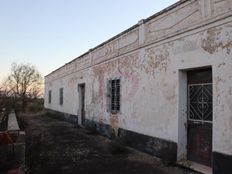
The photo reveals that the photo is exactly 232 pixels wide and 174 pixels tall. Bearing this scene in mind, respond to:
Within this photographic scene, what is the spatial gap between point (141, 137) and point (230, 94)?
146 inches

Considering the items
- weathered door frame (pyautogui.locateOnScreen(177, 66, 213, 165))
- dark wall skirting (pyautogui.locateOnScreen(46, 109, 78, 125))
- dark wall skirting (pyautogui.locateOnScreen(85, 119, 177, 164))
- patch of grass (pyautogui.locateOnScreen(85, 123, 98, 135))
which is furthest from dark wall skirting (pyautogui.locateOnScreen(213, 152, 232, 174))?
dark wall skirting (pyautogui.locateOnScreen(46, 109, 78, 125))

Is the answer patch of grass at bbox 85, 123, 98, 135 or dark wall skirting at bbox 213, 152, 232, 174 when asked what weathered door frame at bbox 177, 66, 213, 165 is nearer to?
dark wall skirting at bbox 213, 152, 232, 174

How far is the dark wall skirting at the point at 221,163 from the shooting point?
18.2 ft

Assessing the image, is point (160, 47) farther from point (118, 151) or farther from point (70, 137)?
point (70, 137)

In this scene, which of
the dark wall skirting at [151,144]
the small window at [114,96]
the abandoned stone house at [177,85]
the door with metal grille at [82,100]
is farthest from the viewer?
the door with metal grille at [82,100]

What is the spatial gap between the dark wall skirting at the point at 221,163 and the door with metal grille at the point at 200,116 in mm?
549

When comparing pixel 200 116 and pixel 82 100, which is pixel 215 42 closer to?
pixel 200 116

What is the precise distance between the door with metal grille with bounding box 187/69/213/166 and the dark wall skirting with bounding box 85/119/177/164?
0.42 meters

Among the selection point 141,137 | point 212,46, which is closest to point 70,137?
point 141,137

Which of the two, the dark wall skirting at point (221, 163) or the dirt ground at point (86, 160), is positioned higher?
the dark wall skirting at point (221, 163)

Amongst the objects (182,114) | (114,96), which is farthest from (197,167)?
(114,96)

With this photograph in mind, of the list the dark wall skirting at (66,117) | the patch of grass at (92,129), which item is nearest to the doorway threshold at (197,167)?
the patch of grass at (92,129)

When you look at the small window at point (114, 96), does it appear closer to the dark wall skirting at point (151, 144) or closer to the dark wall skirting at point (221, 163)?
the dark wall skirting at point (151, 144)

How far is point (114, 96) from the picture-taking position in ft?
37.2
